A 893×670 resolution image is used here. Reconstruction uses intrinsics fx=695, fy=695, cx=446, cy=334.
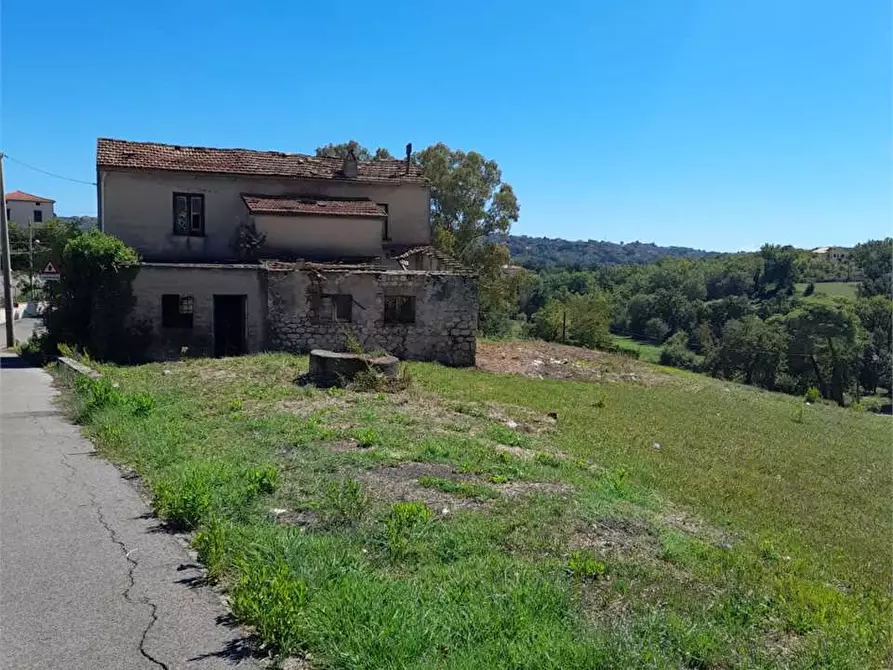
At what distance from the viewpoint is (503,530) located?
631 cm

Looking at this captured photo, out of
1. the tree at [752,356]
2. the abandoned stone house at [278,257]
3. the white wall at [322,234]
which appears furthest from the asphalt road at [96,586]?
the tree at [752,356]

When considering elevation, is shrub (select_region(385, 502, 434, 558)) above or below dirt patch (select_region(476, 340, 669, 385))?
above

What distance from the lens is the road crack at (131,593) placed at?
408 cm

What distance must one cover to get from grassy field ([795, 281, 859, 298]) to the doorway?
85.6 meters

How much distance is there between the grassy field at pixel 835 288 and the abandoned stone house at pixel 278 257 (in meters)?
80.2

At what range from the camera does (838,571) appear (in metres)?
7.10

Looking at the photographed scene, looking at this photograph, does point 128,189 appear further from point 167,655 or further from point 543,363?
point 167,655

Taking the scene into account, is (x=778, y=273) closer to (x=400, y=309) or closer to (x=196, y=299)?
(x=400, y=309)

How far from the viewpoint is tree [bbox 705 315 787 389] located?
57656mm

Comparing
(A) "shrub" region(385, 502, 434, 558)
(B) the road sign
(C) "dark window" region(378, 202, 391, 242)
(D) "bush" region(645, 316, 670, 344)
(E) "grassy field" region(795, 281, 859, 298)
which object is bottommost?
(D) "bush" region(645, 316, 670, 344)

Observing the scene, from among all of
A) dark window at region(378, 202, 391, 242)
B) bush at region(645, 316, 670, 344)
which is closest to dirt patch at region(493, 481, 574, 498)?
dark window at region(378, 202, 391, 242)

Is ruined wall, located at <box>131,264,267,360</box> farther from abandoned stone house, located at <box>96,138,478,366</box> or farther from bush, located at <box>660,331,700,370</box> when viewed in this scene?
bush, located at <box>660,331,700,370</box>

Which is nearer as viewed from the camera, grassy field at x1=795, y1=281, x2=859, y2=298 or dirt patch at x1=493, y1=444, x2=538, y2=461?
dirt patch at x1=493, y1=444, x2=538, y2=461

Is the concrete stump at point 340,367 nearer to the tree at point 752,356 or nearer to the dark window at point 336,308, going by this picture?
the dark window at point 336,308
